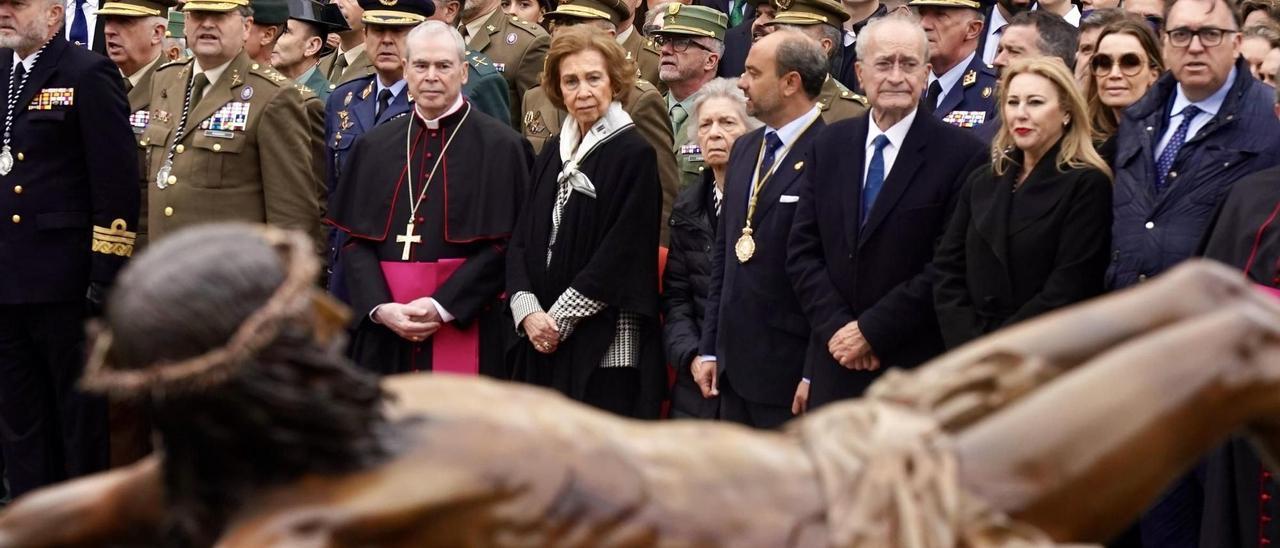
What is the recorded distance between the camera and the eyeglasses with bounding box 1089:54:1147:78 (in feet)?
23.5

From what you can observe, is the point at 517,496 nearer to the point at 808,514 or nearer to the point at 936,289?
the point at 808,514

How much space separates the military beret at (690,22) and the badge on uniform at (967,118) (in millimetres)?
1714

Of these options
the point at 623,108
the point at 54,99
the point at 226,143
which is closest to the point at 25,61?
the point at 54,99

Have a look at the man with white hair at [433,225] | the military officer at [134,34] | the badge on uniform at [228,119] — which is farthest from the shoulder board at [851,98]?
the military officer at [134,34]

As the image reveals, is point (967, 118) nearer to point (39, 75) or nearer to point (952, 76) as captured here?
point (952, 76)

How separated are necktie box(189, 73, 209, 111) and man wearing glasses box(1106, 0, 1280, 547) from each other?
13.9 ft

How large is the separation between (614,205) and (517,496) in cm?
475

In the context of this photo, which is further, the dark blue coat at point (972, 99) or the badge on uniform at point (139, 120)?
the badge on uniform at point (139, 120)

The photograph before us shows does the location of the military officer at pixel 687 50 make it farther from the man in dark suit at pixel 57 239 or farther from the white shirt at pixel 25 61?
the white shirt at pixel 25 61

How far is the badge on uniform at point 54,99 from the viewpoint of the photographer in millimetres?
8500

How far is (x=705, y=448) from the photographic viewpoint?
346 cm

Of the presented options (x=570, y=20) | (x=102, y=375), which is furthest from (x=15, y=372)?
(x=102, y=375)

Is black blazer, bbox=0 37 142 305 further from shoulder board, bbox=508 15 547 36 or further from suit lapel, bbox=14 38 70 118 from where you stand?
shoulder board, bbox=508 15 547 36

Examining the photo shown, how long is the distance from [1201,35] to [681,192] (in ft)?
7.89
